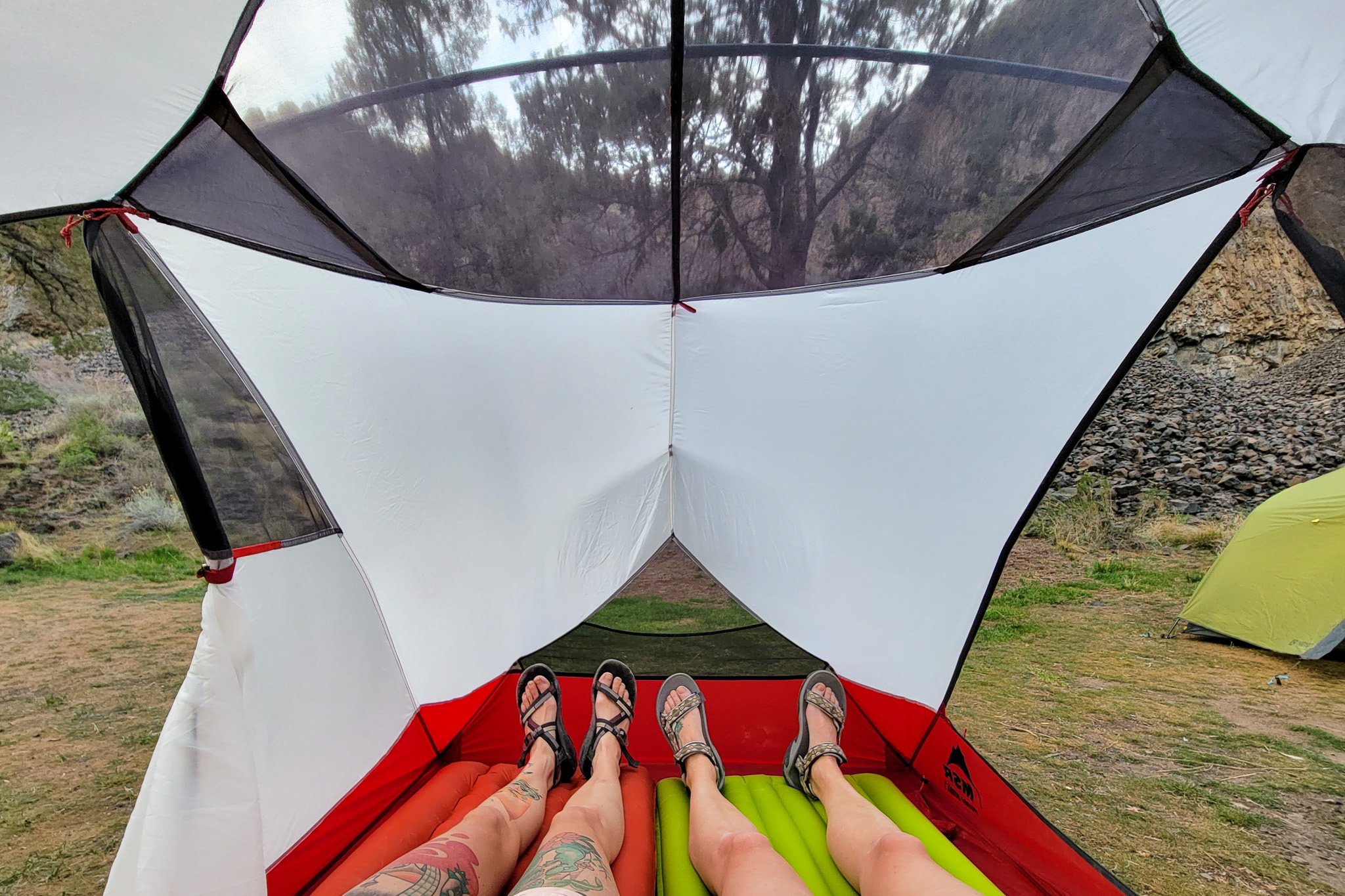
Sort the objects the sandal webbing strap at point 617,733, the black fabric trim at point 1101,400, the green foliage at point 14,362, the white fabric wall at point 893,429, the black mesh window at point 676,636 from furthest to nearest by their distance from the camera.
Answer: the green foliage at point 14,362, the black mesh window at point 676,636, the sandal webbing strap at point 617,733, the white fabric wall at point 893,429, the black fabric trim at point 1101,400

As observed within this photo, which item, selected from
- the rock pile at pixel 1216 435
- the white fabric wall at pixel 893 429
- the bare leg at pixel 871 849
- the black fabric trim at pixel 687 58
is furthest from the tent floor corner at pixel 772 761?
the rock pile at pixel 1216 435

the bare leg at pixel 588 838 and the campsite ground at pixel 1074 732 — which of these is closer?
the bare leg at pixel 588 838

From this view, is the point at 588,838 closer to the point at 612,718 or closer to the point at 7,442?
the point at 612,718

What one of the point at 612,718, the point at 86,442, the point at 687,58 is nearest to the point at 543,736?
the point at 612,718

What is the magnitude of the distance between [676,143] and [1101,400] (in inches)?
52.0

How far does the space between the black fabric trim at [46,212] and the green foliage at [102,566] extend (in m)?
5.38

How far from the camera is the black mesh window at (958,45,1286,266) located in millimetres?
1053

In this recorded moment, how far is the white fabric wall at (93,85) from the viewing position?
34.6 inches

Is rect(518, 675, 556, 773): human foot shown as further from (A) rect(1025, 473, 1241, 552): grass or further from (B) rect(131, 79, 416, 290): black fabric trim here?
(A) rect(1025, 473, 1241, 552): grass

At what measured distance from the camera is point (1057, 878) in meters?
1.43

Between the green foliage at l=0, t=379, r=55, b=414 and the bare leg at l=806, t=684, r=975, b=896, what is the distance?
37.1ft

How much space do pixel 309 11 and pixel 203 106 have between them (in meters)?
0.32

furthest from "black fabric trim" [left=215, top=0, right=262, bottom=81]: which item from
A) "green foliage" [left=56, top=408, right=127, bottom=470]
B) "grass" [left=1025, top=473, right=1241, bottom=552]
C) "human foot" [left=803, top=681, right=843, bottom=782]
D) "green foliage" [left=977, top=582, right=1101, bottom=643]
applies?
"green foliage" [left=56, top=408, right=127, bottom=470]

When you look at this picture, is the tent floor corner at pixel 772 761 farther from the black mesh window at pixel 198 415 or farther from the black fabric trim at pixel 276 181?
the black fabric trim at pixel 276 181
